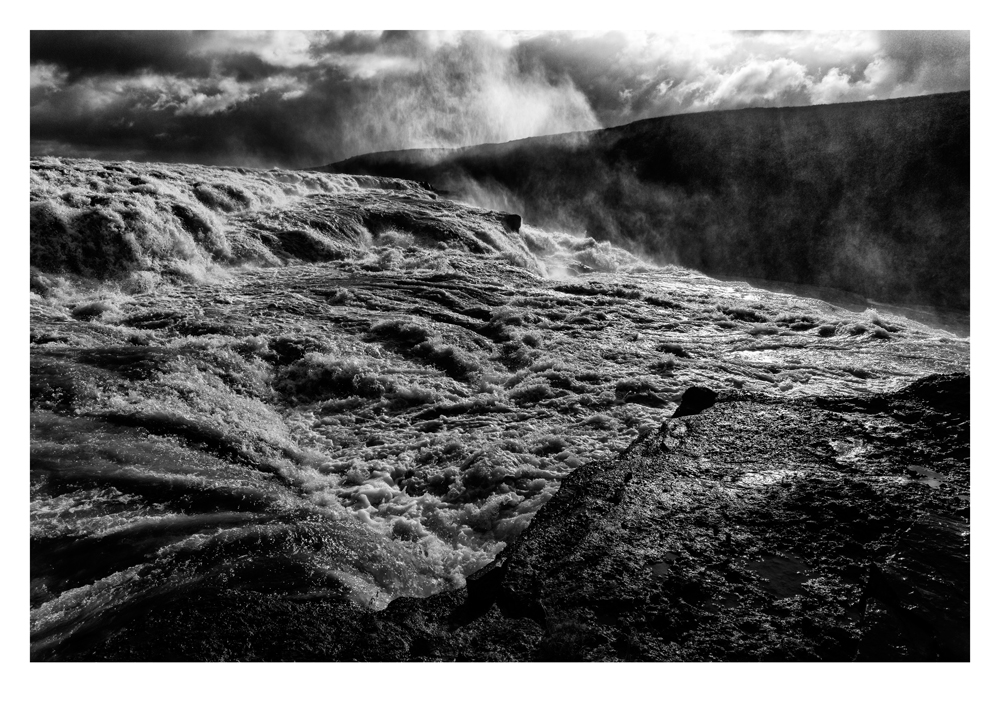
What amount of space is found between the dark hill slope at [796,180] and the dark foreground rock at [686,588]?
1.75 metres

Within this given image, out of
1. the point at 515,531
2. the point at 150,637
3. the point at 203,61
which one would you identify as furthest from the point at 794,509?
the point at 203,61

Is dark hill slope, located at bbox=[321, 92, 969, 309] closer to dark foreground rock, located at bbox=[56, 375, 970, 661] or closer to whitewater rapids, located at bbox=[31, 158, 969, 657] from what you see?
whitewater rapids, located at bbox=[31, 158, 969, 657]

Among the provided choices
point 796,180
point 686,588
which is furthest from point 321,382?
point 796,180

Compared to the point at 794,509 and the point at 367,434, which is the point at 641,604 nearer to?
the point at 794,509

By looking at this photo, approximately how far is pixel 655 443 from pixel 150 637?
6.56 feet

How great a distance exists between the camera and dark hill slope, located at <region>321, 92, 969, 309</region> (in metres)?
3.35

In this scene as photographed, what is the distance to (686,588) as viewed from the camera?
6.07ft

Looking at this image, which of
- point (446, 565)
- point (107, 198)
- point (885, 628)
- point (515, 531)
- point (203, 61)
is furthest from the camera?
point (107, 198)

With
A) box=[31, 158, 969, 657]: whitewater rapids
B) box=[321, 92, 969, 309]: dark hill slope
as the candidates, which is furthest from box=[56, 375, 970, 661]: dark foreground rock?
box=[321, 92, 969, 309]: dark hill slope

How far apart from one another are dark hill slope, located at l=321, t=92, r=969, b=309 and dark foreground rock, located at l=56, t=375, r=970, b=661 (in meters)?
1.75

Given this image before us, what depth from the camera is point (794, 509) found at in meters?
2.17

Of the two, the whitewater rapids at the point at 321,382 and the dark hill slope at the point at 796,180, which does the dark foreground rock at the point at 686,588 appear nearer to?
the whitewater rapids at the point at 321,382

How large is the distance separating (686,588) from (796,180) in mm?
3543

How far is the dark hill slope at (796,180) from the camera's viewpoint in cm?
335
